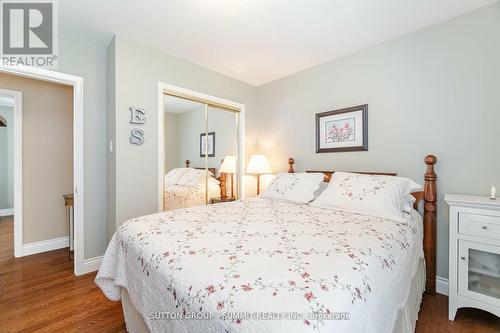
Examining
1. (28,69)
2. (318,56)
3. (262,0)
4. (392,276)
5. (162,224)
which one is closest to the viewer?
(392,276)

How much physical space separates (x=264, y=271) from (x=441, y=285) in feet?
6.75

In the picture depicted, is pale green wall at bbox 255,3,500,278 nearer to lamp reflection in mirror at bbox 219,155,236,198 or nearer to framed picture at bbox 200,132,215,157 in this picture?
lamp reflection in mirror at bbox 219,155,236,198

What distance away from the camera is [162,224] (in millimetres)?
1463

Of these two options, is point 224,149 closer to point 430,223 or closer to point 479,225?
point 430,223

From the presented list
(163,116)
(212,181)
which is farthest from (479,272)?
(163,116)

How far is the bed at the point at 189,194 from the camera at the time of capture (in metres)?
2.63

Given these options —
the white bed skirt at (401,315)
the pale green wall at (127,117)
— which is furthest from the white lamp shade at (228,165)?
the white bed skirt at (401,315)

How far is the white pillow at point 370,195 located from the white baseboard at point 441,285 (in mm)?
826

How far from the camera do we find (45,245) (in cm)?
287

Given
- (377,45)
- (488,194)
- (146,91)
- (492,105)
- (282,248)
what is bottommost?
(282,248)

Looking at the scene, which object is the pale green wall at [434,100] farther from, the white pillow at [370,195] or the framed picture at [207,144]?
the framed picture at [207,144]

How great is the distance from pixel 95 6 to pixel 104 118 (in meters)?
1.05

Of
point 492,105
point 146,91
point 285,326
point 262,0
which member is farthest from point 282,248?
point 146,91

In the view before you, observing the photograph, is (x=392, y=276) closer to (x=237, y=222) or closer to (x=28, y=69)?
(x=237, y=222)
